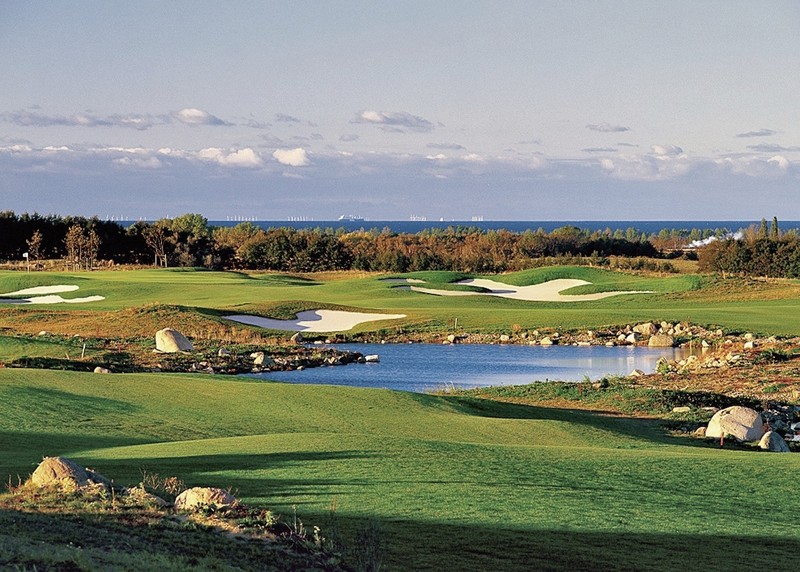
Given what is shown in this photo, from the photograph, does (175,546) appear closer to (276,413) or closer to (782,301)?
(276,413)

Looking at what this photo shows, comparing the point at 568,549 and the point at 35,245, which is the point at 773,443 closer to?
the point at 568,549

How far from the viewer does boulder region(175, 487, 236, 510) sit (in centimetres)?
948

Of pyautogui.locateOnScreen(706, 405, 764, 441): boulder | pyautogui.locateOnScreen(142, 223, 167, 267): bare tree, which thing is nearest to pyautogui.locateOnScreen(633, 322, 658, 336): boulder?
pyautogui.locateOnScreen(706, 405, 764, 441): boulder

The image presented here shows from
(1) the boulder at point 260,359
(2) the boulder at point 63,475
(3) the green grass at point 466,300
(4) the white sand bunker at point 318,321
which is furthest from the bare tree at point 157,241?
(2) the boulder at point 63,475

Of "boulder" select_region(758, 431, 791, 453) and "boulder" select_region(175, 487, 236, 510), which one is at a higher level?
"boulder" select_region(175, 487, 236, 510)

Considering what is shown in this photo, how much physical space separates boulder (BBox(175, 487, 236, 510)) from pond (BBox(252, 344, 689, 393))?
73.2ft

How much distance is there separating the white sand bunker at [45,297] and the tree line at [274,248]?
69.1 ft

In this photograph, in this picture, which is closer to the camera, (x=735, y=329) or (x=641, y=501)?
(x=641, y=501)

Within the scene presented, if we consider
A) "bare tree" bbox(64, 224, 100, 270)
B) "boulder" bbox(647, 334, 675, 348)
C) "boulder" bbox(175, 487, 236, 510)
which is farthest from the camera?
"bare tree" bbox(64, 224, 100, 270)

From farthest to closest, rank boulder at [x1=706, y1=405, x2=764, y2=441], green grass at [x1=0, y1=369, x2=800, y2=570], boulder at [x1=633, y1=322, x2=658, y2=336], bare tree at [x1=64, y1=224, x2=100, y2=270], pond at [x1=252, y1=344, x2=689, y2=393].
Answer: bare tree at [x1=64, y1=224, x2=100, y2=270], boulder at [x1=633, y1=322, x2=658, y2=336], pond at [x1=252, y1=344, x2=689, y2=393], boulder at [x1=706, y1=405, x2=764, y2=441], green grass at [x1=0, y1=369, x2=800, y2=570]

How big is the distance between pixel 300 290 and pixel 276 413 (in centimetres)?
4330

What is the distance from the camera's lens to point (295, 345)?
44500 mm

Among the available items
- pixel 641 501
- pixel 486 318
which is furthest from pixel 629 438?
pixel 486 318

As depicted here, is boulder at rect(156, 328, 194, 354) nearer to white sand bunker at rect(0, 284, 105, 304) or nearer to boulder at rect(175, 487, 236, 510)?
white sand bunker at rect(0, 284, 105, 304)
